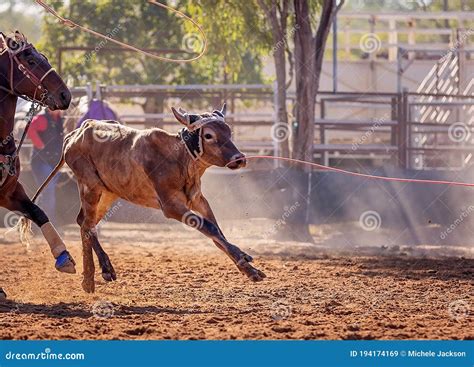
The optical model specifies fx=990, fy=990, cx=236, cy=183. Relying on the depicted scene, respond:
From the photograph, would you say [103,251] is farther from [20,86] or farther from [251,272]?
[251,272]

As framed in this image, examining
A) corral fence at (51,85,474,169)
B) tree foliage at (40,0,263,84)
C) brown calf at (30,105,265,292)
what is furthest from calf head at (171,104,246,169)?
tree foliage at (40,0,263,84)

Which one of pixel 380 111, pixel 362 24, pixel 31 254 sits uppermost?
pixel 362 24

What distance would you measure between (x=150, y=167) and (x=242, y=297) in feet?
4.62

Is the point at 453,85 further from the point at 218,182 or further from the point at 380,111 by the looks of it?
the point at 218,182

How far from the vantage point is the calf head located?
27.3 feet

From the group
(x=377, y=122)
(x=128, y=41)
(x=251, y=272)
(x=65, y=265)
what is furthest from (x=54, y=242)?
(x=128, y=41)

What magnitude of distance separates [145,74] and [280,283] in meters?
14.0

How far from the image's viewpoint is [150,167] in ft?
28.7

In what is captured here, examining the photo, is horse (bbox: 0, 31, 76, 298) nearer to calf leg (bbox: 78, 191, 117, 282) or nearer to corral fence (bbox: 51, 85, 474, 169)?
calf leg (bbox: 78, 191, 117, 282)

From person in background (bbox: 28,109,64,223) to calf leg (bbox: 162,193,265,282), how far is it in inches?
270

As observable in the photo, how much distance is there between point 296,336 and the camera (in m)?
6.34

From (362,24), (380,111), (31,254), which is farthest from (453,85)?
(362,24)

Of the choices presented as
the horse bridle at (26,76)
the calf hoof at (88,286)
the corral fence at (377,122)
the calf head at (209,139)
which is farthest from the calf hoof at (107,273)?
the corral fence at (377,122)

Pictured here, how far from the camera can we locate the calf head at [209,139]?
8328mm
